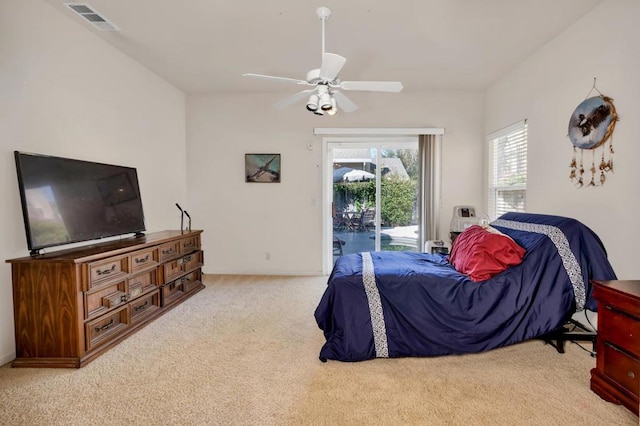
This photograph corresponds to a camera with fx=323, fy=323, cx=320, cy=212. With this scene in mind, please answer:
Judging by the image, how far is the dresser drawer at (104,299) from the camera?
234cm

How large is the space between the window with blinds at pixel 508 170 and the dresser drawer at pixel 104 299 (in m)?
4.18

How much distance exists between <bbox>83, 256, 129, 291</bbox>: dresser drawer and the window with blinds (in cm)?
414

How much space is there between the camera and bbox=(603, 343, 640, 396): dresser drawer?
1.69 metres

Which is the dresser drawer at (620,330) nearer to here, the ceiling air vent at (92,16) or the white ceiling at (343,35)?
the white ceiling at (343,35)

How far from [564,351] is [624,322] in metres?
0.83

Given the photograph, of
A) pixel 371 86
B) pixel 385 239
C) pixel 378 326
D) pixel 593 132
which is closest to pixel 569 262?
pixel 593 132

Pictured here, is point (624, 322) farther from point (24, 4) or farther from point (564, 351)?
point (24, 4)

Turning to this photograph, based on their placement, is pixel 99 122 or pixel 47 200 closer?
pixel 47 200

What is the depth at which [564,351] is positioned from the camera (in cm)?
244

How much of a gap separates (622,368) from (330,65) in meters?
2.51

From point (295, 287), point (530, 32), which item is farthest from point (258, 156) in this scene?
point (530, 32)

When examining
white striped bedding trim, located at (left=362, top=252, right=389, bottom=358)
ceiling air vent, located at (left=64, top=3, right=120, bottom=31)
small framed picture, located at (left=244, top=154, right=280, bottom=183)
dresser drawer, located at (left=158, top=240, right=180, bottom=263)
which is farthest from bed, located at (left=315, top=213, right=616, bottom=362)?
ceiling air vent, located at (left=64, top=3, right=120, bottom=31)

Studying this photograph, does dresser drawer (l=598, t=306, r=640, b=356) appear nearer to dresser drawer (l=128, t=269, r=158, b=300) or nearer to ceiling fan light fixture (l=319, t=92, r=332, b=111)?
ceiling fan light fixture (l=319, t=92, r=332, b=111)

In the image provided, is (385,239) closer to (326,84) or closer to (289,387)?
(326,84)
